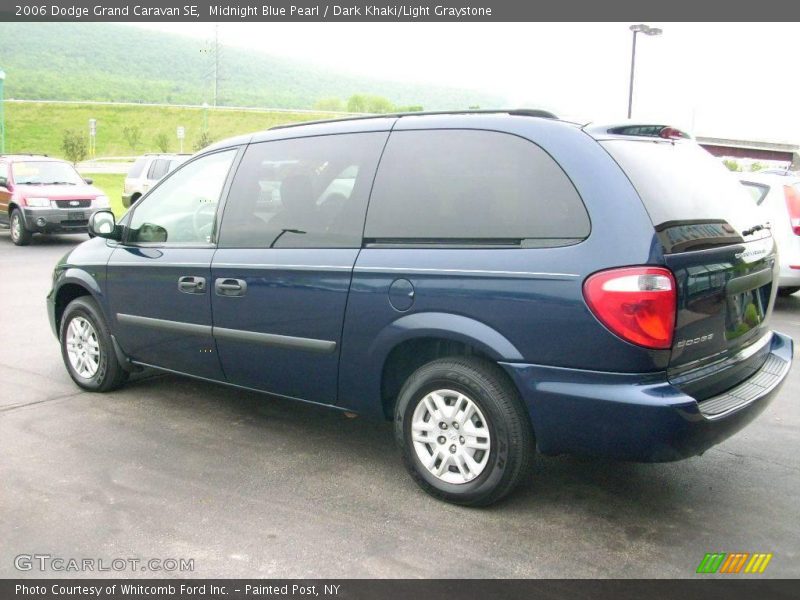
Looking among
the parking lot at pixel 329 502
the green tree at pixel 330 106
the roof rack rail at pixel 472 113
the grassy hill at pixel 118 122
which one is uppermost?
the green tree at pixel 330 106

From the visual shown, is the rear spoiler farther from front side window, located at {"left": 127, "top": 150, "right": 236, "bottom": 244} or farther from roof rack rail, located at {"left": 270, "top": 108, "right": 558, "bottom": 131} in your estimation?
front side window, located at {"left": 127, "top": 150, "right": 236, "bottom": 244}

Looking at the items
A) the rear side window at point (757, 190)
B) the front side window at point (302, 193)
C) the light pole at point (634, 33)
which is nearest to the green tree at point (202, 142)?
the light pole at point (634, 33)

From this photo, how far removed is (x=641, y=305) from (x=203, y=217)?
284 centimetres

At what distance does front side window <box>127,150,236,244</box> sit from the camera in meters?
4.83

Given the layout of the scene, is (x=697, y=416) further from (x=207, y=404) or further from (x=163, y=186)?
(x=163, y=186)

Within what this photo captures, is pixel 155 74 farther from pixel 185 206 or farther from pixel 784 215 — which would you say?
pixel 185 206

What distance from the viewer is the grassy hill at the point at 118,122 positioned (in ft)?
225

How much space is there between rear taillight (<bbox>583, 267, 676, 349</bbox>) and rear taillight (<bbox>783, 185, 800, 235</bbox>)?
688cm

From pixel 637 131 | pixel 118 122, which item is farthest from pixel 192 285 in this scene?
pixel 118 122

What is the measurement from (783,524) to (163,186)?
4.20 m

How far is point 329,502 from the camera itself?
12.4 ft

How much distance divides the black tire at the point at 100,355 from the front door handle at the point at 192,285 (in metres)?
0.99

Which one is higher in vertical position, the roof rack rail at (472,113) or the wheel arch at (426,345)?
the roof rack rail at (472,113)

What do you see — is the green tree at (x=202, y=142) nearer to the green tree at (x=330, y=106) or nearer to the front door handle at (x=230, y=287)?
the green tree at (x=330, y=106)
